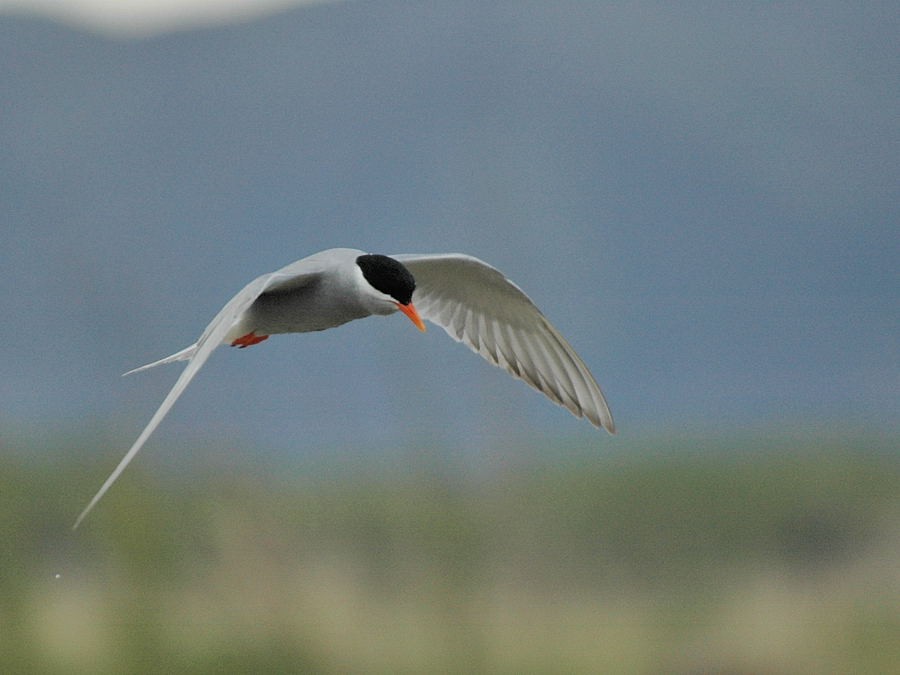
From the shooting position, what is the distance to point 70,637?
145 cm

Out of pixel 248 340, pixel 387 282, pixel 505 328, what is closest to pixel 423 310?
pixel 505 328

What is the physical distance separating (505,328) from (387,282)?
1.50 feet

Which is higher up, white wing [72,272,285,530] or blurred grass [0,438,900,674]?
white wing [72,272,285,530]

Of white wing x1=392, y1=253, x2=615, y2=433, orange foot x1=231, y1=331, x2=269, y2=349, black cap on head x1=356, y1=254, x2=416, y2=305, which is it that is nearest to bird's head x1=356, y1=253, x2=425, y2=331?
black cap on head x1=356, y1=254, x2=416, y2=305

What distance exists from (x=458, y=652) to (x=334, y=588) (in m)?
0.21

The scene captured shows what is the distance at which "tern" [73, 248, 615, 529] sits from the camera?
41.3 inches

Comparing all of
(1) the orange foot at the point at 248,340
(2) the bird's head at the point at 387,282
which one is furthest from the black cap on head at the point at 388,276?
(1) the orange foot at the point at 248,340

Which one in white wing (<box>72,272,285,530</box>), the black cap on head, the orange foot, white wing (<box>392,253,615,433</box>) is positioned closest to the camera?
white wing (<box>72,272,285,530</box>)

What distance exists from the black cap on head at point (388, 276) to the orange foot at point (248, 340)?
0.18 metres

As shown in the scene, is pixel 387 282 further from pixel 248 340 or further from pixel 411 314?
pixel 248 340

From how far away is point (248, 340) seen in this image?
1.21m

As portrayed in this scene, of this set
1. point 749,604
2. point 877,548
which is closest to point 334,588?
point 749,604

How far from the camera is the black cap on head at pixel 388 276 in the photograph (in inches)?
41.2

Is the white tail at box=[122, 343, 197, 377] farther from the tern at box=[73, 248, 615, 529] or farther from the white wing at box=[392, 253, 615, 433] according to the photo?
the white wing at box=[392, 253, 615, 433]
